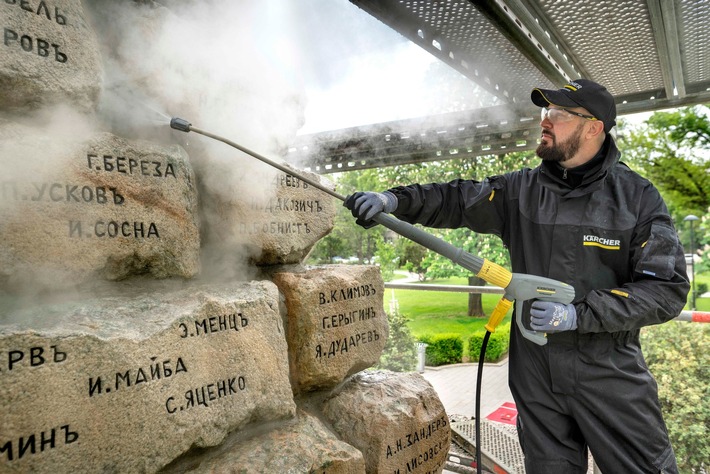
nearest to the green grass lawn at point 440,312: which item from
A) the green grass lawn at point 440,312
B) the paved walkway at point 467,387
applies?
the green grass lawn at point 440,312

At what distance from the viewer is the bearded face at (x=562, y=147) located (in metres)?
2.04

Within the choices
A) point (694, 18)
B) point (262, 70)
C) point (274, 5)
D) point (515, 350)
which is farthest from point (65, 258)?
point (694, 18)

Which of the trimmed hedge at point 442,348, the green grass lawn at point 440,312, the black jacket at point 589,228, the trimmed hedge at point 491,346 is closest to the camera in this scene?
the black jacket at point 589,228

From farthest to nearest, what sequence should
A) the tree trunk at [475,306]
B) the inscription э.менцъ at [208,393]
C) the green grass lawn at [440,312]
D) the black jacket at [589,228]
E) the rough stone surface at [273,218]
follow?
1. the tree trunk at [475,306]
2. the green grass lawn at [440,312]
3. the black jacket at [589,228]
4. the rough stone surface at [273,218]
5. the inscription э.менцъ at [208,393]

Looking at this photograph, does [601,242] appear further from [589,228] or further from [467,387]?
[467,387]

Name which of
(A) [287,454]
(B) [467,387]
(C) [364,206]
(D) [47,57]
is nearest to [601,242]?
(C) [364,206]

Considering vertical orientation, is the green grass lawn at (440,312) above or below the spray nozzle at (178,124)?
below

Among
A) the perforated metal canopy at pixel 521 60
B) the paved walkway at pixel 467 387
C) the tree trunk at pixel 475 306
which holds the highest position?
the perforated metal canopy at pixel 521 60

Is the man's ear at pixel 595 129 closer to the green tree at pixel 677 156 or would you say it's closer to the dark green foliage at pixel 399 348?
the dark green foliage at pixel 399 348

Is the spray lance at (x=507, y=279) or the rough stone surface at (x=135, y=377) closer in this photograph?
the rough stone surface at (x=135, y=377)

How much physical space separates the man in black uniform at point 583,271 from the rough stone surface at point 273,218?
22cm

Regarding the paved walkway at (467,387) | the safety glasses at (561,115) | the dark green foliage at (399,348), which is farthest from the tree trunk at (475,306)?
the safety glasses at (561,115)

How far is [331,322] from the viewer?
1.81m

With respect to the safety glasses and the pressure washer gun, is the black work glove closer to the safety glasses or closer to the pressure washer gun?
the pressure washer gun
